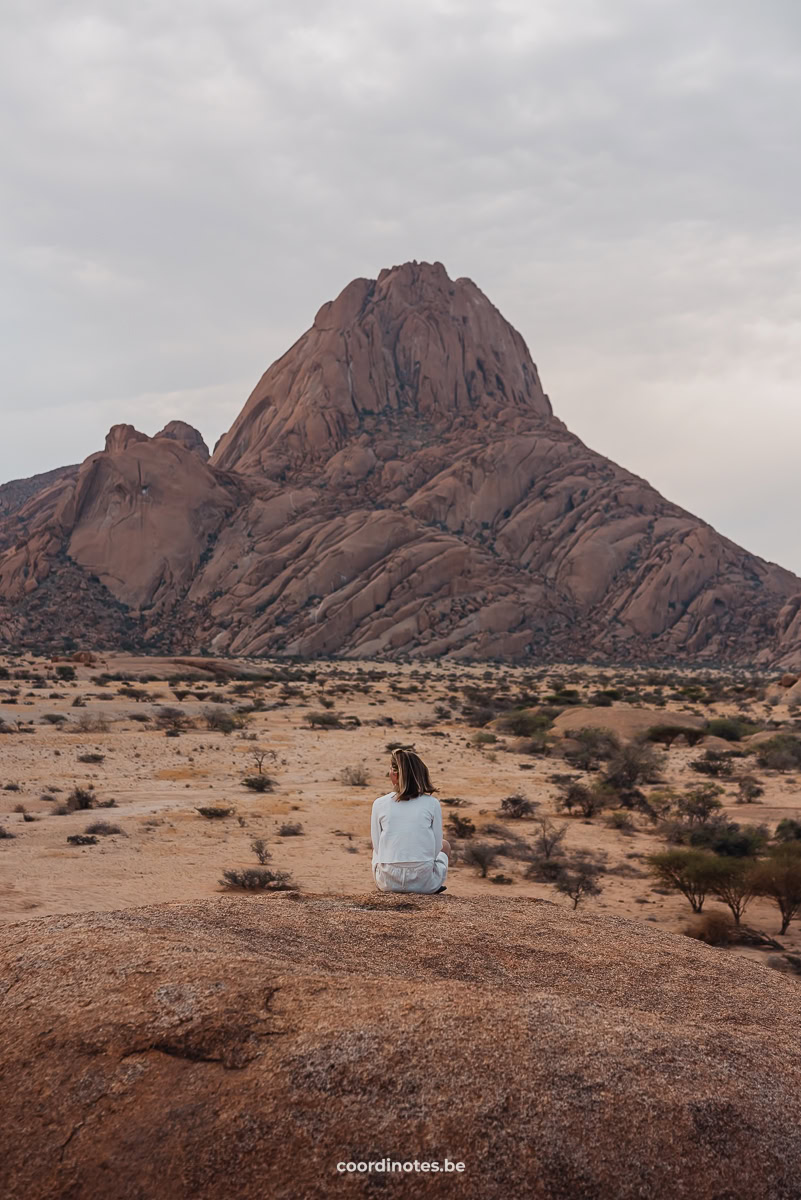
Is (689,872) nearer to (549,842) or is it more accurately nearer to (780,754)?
(549,842)

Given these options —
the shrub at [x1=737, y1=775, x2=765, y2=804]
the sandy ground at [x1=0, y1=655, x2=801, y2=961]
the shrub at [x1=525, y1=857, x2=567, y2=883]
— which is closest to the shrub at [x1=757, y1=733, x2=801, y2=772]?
the sandy ground at [x1=0, y1=655, x2=801, y2=961]

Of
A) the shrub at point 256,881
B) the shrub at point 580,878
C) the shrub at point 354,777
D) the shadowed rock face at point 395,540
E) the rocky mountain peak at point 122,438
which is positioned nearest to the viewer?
the shrub at point 256,881

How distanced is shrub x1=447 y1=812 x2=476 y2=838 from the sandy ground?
0.72 meters

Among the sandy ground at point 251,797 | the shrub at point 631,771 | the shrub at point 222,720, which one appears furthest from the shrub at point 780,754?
the shrub at point 222,720

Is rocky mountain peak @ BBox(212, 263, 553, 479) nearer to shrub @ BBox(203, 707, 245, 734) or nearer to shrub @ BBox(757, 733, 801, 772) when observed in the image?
shrub @ BBox(203, 707, 245, 734)

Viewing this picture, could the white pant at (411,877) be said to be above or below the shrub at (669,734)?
above

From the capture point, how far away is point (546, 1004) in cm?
392

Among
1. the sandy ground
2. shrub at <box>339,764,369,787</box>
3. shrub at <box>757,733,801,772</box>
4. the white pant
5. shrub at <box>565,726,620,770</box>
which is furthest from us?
shrub at <box>565,726,620,770</box>

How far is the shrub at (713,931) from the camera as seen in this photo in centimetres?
1113

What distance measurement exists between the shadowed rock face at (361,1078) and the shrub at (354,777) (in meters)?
18.0

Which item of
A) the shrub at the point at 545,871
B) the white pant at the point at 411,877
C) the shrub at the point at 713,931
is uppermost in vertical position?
the white pant at the point at 411,877

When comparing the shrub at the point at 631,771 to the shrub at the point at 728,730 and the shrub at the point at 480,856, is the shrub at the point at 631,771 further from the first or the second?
the shrub at the point at 728,730

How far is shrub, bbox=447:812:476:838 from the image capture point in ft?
54.6

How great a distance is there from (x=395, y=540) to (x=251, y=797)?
3207 inches
